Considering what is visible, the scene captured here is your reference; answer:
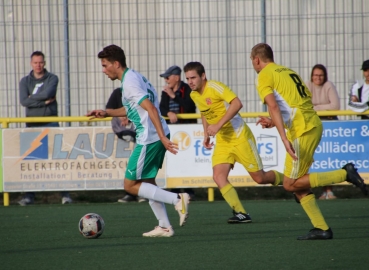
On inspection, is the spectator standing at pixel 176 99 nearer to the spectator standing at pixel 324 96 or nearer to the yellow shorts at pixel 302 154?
the spectator standing at pixel 324 96

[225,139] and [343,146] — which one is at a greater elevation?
[225,139]

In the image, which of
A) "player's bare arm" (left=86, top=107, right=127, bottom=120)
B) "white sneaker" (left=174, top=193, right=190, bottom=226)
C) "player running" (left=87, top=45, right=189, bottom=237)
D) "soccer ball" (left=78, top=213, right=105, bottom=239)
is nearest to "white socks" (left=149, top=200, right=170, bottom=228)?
"player running" (left=87, top=45, right=189, bottom=237)

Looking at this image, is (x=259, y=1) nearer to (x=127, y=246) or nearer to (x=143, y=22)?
(x=143, y=22)

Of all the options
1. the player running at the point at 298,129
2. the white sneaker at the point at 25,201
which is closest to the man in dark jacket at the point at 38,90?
the white sneaker at the point at 25,201

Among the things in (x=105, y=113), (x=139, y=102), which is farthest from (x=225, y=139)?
(x=139, y=102)

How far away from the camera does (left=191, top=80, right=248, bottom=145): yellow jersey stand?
32.6ft

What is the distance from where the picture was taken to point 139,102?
8.14m

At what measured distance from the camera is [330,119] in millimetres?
13289

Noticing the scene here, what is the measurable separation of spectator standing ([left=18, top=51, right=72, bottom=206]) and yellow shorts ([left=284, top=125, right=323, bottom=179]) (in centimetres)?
628

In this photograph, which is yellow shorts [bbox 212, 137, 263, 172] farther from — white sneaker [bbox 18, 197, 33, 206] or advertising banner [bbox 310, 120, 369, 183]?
white sneaker [bbox 18, 197, 33, 206]

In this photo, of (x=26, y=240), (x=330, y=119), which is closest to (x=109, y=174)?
(x=330, y=119)

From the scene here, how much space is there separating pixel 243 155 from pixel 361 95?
12.3ft

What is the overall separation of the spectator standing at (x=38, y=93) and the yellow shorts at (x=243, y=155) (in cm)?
410

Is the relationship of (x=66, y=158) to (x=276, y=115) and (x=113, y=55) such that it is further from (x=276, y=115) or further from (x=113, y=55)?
(x=276, y=115)
